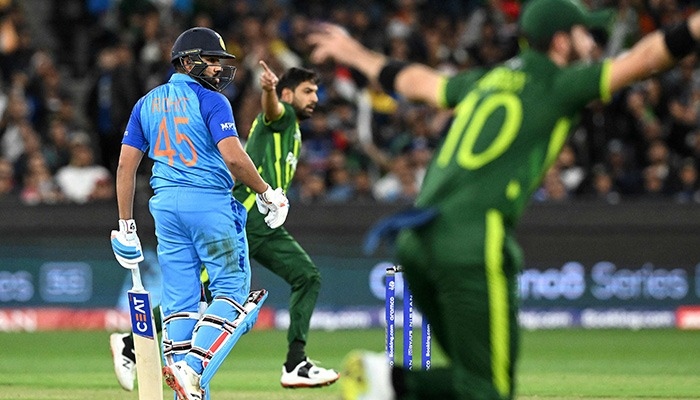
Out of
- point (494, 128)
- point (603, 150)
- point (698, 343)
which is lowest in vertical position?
point (698, 343)

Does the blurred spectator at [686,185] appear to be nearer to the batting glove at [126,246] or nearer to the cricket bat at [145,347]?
the batting glove at [126,246]

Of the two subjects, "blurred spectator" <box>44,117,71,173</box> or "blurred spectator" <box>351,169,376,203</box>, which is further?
"blurred spectator" <box>44,117,71,173</box>

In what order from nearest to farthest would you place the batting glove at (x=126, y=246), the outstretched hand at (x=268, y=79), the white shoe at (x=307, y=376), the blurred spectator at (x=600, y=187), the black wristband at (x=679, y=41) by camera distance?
the black wristband at (x=679, y=41) → the batting glove at (x=126, y=246) → the outstretched hand at (x=268, y=79) → the white shoe at (x=307, y=376) → the blurred spectator at (x=600, y=187)

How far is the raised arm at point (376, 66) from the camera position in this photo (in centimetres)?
562

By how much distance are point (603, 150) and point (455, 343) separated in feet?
43.3

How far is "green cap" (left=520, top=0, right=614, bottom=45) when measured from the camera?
5.51m

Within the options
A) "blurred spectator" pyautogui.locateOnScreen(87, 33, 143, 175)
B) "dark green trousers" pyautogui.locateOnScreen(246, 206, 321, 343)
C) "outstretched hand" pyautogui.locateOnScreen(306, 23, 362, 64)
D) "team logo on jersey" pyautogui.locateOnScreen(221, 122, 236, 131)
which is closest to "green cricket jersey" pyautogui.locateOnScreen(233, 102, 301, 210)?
"dark green trousers" pyautogui.locateOnScreen(246, 206, 321, 343)

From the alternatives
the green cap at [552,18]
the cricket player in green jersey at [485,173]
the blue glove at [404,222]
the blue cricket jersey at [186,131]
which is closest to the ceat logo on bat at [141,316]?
the blue cricket jersey at [186,131]

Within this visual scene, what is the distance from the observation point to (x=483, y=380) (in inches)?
210

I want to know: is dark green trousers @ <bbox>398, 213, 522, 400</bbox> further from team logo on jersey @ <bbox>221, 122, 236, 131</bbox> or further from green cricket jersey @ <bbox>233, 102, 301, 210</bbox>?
green cricket jersey @ <bbox>233, 102, 301, 210</bbox>

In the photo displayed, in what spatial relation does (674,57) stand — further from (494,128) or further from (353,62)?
(353,62)

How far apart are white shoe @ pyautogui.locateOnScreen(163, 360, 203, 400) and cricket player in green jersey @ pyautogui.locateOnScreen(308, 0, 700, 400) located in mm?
2188

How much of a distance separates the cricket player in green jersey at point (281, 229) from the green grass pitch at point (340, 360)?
0.27 metres

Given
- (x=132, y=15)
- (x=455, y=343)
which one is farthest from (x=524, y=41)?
(x=132, y=15)
